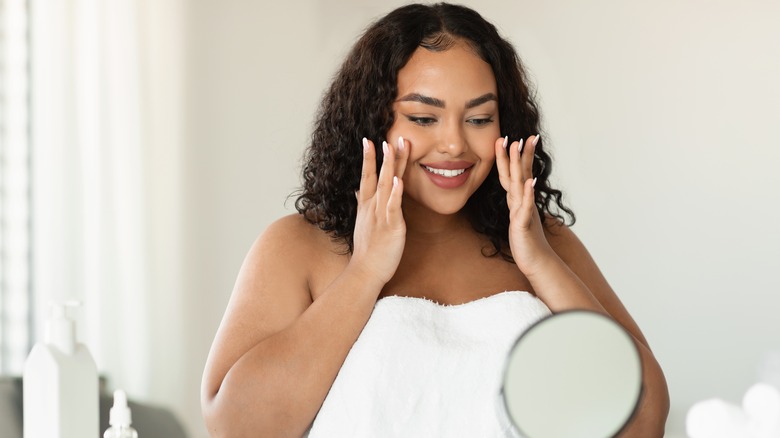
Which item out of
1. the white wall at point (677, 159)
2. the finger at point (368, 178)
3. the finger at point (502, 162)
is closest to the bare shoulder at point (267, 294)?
the finger at point (368, 178)

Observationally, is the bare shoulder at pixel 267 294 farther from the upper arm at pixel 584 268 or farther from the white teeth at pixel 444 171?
the upper arm at pixel 584 268

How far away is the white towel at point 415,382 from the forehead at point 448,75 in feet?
0.74

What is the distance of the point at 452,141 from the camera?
0.94 m

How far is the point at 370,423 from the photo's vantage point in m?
0.87

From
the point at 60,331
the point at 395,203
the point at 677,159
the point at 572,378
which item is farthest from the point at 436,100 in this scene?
the point at 677,159

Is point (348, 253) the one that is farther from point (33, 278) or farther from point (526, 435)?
point (33, 278)

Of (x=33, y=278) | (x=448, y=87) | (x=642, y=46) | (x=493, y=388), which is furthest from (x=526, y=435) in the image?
(x=33, y=278)

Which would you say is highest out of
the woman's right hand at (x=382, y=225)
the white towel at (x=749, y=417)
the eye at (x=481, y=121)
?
the eye at (x=481, y=121)

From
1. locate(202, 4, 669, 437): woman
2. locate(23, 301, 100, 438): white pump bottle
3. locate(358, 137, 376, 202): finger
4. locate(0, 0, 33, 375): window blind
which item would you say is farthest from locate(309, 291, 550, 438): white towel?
locate(0, 0, 33, 375): window blind

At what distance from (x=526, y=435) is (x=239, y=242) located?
174 cm

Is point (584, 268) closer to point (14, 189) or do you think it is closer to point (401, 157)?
point (401, 157)

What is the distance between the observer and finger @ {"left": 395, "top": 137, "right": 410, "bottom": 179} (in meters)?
0.94

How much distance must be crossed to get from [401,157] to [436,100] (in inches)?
2.7

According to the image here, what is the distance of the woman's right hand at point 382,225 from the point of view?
90cm
